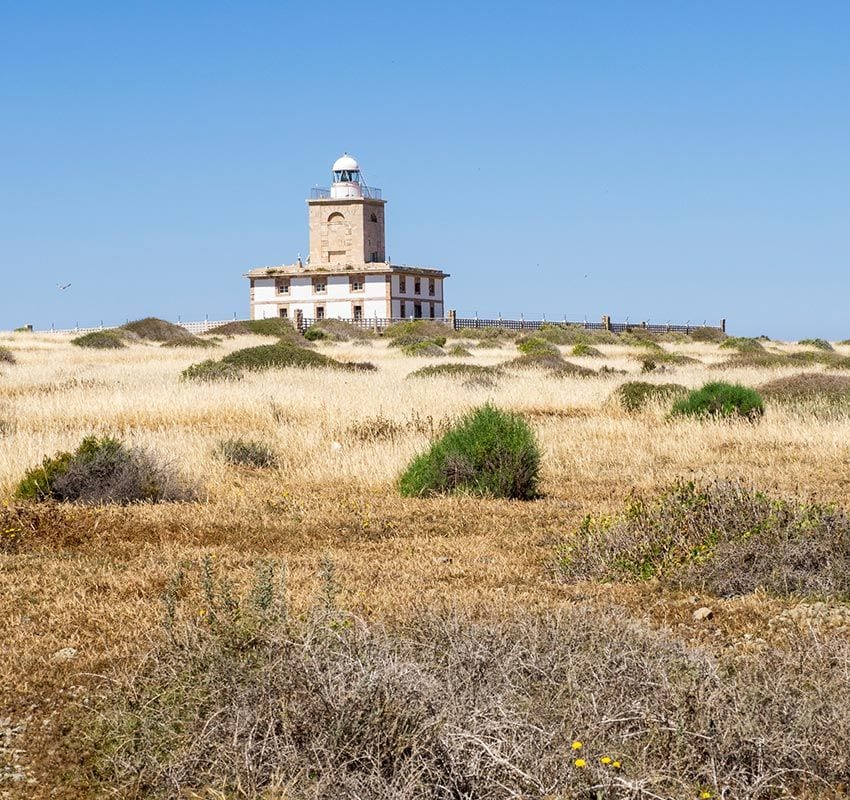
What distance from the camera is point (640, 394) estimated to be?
797 inches

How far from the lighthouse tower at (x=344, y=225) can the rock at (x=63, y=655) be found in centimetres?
7563

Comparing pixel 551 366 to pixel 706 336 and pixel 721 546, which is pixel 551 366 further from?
pixel 706 336

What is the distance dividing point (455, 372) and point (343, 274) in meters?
52.9

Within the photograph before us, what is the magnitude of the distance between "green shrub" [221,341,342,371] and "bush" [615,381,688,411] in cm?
1105

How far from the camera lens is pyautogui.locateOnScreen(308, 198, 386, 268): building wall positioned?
80625mm

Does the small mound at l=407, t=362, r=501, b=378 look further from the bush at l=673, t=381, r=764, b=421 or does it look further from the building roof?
the building roof

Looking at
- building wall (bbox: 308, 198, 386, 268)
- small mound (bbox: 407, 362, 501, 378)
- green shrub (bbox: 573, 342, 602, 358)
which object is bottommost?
small mound (bbox: 407, 362, 501, 378)

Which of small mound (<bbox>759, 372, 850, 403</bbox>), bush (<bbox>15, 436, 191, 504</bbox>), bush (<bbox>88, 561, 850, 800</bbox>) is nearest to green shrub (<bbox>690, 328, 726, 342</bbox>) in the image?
small mound (<bbox>759, 372, 850, 403</bbox>)

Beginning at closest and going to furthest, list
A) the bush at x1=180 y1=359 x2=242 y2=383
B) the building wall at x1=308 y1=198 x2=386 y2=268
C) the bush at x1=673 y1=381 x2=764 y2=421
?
the bush at x1=673 y1=381 x2=764 y2=421
the bush at x1=180 y1=359 x2=242 y2=383
the building wall at x1=308 y1=198 x2=386 y2=268

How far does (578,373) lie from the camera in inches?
1180

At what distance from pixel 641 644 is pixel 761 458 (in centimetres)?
872

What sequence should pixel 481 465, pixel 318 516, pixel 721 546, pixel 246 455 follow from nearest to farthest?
pixel 721 546 → pixel 318 516 → pixel 481 465 → pixel 246 455

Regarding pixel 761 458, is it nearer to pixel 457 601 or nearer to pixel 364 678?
pixel 457 601

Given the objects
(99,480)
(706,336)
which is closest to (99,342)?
(99,480)
